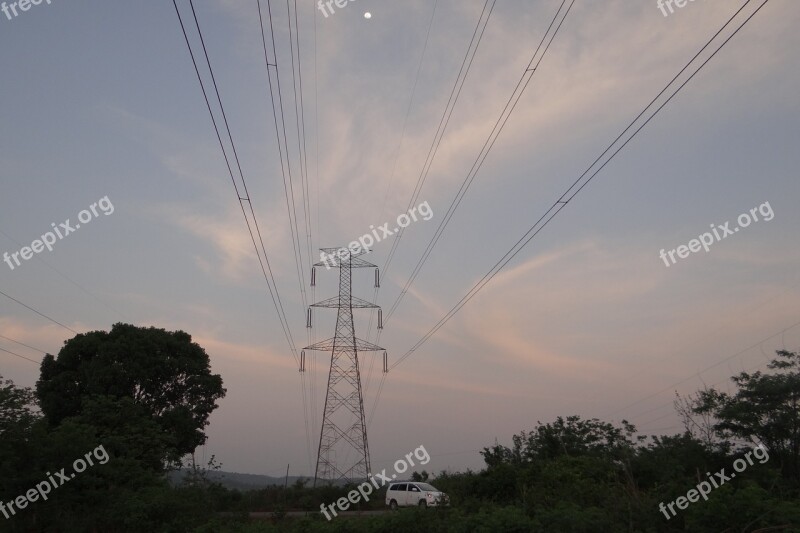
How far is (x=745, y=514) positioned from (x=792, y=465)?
16.9 meters

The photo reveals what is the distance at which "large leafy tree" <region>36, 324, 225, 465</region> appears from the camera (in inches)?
1841

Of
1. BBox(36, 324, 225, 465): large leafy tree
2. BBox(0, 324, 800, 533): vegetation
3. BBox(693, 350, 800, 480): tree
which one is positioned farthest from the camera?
BBox(36, 324, 225, 465): large leafy tree

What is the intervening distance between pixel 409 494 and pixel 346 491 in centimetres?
1044

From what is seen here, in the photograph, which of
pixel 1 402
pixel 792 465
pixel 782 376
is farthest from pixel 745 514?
pixel 1 402

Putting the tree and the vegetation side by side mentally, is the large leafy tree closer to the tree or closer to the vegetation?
the vegetation

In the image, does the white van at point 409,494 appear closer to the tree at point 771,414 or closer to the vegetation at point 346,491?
the vegetation at point 346,491

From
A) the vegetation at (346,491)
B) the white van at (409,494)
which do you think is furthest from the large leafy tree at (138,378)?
the white van at (409,494)

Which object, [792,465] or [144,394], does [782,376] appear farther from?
[144,394]

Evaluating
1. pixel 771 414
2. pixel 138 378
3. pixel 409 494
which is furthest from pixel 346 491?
pixel 771 414

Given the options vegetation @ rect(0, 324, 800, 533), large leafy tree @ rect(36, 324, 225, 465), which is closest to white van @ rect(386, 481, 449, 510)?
vegetation @ rect(0, 324, 800, 533)

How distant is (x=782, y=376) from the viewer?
102ft

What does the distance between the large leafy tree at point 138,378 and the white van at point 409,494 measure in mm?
15741

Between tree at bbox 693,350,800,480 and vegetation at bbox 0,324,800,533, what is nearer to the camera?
vegetation at bbox 0,324,800,533

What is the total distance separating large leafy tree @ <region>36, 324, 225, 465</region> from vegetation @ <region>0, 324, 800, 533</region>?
0.38ft
